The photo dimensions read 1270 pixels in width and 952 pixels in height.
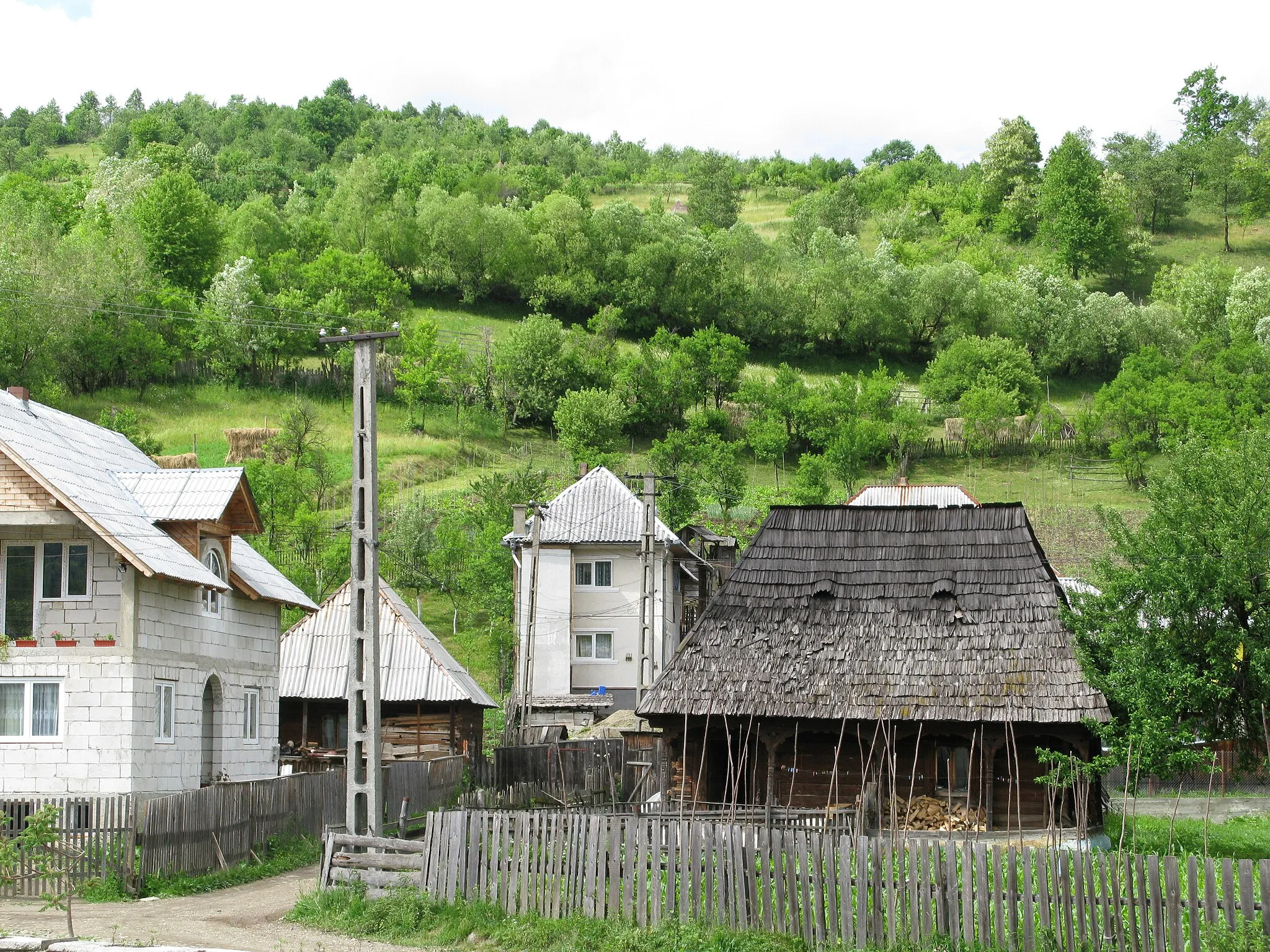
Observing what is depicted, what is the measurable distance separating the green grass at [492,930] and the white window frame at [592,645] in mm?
34852

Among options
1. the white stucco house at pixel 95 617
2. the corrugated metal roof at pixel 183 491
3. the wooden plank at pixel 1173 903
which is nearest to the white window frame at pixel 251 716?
the white stucco house at pixel 95 617

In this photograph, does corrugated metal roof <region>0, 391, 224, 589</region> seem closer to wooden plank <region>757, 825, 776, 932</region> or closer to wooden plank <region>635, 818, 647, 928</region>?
wooden plank <region>635, 818, 647, 928</region>

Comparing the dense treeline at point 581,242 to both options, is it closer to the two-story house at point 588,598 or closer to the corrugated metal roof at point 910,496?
the two-story house at point 588,598

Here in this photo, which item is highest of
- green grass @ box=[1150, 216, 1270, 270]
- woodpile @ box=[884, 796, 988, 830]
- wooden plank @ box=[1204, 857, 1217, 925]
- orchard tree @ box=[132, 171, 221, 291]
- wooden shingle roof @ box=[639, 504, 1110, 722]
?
green grass @ box=[1150, 216, 1270, 270]

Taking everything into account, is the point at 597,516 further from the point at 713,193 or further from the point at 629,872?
the point at 713,193

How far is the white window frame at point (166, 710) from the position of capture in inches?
1006

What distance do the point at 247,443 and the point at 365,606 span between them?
56.7m

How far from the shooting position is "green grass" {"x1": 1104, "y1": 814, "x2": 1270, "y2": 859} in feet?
82.4

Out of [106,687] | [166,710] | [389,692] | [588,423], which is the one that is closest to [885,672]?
[166,710]

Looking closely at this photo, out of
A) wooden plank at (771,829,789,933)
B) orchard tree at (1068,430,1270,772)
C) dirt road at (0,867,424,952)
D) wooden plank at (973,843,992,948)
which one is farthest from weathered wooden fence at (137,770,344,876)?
orchard tree at (1068,430,1270,772)

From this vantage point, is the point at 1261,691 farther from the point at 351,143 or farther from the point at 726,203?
the point at 351,143

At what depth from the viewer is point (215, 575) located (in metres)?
28.5

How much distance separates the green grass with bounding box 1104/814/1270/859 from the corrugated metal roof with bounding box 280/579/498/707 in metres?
18.5

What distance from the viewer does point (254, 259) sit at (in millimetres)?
106375
